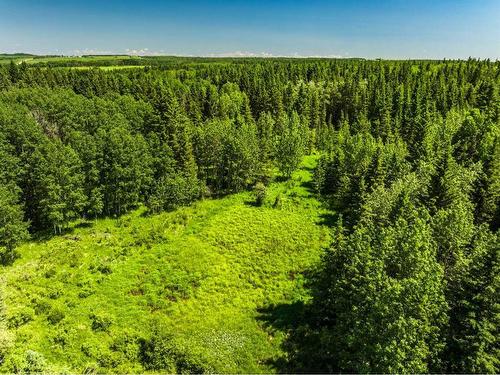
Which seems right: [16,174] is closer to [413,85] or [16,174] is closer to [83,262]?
[83,262]

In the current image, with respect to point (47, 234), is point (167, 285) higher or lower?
lower

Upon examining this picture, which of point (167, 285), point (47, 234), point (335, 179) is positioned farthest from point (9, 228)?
point (335, 179)

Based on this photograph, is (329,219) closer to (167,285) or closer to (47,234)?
(167,285)

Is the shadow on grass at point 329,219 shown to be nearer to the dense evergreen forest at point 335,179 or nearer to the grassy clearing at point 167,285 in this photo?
the dense evergreen forest at point 335,179

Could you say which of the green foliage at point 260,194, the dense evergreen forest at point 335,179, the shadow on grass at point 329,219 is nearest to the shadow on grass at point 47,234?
the dense evergreen forest at point 335,179

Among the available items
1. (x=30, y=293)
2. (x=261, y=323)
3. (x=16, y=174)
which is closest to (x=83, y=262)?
(x=30, y=293)

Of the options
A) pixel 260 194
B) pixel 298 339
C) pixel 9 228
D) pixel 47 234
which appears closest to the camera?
pixel 298 339
